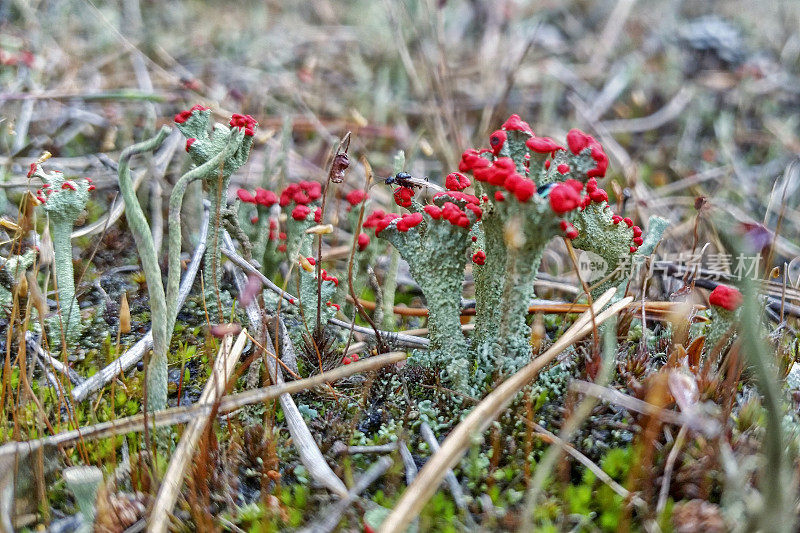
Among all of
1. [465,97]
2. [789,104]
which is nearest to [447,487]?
[465,97]

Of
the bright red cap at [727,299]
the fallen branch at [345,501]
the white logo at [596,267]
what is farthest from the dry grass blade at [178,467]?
the bright red cap at [727,299]

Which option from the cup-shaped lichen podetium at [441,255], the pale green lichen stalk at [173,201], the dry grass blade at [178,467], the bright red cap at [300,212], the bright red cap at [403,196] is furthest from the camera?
the bright red cap at [300,212]

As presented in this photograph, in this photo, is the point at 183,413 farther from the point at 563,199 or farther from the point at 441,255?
the point at 563,199

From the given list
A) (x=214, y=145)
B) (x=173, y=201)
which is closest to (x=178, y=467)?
(x=173, y=201)

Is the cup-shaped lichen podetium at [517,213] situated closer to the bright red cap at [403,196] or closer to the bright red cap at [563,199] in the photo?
the bright red cap at [563,199]

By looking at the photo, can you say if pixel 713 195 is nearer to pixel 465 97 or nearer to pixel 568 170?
pixel 465 97

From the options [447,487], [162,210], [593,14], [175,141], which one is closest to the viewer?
[447,487]

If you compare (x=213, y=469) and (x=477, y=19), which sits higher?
(x=477, y=19)
